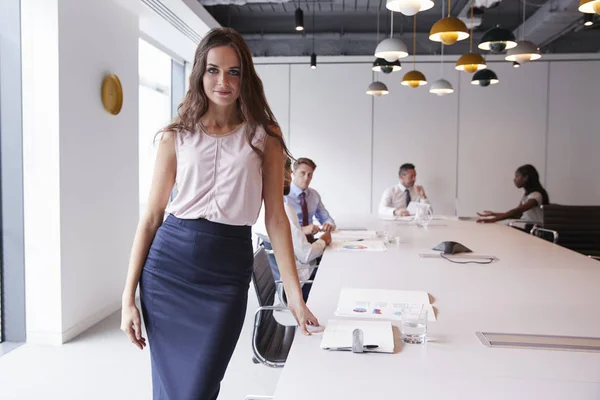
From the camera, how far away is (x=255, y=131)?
1.88 metres

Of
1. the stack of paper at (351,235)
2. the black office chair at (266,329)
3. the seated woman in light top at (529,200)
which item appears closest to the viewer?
the black office chair at (266,329)

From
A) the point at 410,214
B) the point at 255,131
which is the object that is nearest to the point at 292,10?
the point at 410,214

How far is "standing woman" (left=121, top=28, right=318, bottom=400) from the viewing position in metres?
1.81

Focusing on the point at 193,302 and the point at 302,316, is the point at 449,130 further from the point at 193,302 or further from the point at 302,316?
the point at 193,302

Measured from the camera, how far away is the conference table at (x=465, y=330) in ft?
4.55

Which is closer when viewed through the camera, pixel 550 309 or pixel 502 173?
pixel 550 309

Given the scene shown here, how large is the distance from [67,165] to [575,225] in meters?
4.44

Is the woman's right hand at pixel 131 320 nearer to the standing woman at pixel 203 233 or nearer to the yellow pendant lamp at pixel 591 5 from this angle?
the standing woman at pixel 203 233

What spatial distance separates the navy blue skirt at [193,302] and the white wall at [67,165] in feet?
8.67

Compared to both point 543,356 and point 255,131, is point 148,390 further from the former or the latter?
point 543,356

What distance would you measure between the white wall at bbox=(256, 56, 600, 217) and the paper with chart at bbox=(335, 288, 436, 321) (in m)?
5.99

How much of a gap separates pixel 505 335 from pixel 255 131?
1028 mm

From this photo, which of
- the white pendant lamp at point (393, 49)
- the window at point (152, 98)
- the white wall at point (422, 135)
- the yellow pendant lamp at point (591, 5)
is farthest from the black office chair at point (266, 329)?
the white wall at point (422, 135)

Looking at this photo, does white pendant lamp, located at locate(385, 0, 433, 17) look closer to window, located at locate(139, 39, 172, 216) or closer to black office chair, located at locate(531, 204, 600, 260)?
black office chair, located at locate(531, 204, 600, 260)
